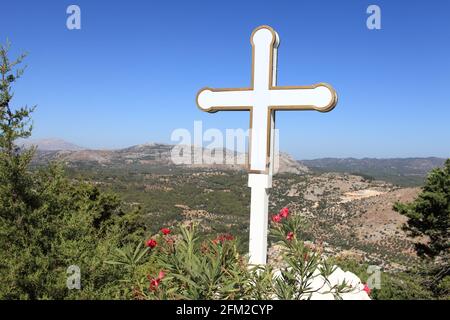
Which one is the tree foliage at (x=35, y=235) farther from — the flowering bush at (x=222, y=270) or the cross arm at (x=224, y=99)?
the cross arm at (x=224, y=99)

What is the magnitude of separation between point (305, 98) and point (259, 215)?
151 centimetres

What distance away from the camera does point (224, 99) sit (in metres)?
4.58

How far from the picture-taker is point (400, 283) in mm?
10617

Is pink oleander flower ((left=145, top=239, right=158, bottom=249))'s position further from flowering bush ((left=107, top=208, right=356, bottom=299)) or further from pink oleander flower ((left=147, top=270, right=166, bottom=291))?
pink oleander flower ((left=147, top=270, right=166, bottom=291))

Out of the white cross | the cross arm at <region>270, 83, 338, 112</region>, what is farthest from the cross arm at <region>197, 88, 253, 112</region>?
the cross arm at <region>270, 83, 338, 112</region>

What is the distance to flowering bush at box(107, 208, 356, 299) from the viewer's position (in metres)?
2.67

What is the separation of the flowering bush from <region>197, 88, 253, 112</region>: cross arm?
1624 mm

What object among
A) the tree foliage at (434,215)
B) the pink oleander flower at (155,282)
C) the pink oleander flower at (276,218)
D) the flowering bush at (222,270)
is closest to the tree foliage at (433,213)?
the tree foliage at (434,215)

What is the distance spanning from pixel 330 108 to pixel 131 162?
110 m

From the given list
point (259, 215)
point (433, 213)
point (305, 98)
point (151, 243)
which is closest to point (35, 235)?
point (151, 243)

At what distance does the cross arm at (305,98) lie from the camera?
3.93 metres

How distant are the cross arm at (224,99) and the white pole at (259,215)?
0.94m
